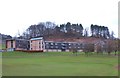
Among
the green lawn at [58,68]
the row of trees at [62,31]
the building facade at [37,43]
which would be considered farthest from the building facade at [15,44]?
the green lawn at [58,68]

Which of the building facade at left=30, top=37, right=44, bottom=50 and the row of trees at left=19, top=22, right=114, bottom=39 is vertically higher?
the row of trees at left=19, top=22, right=114, bottom=39

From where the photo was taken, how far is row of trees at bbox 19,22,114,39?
139812mm

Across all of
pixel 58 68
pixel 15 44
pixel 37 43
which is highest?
pixel 37 43

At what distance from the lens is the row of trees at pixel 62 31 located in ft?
459

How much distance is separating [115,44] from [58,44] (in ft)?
133

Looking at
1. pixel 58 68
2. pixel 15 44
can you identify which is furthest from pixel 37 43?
pixel 58 68

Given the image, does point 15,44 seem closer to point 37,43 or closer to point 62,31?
point 37,43

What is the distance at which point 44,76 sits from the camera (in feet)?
79.2

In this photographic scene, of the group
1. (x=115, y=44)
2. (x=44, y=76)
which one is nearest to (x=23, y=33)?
(x=115, y=44)

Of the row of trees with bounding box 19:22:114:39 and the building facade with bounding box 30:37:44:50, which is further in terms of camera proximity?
the row of trees with bounding box 19:22:114:39

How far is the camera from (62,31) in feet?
490

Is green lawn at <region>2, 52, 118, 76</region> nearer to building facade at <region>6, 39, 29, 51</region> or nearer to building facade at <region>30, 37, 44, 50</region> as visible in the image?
building facade at <region>6, 39, 29, 51</region>

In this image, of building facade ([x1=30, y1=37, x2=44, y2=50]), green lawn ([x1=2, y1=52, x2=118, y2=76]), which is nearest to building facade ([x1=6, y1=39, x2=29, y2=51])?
building facade ([x1=30, y1=37, x2=44, y2=50])

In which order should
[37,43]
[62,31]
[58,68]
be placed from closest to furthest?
[58,68] < [37,43] < [62,31]
